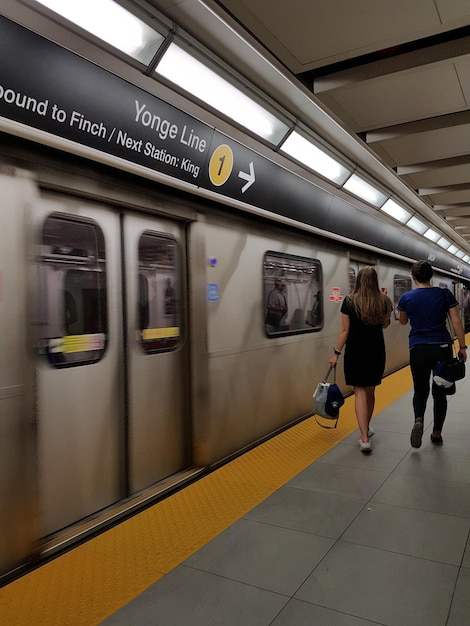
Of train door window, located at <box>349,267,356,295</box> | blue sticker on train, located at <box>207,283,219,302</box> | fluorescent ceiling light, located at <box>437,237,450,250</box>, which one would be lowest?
blue sticker on train, located at <box>207,283,219,302</box>

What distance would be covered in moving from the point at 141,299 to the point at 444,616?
2.35 meters

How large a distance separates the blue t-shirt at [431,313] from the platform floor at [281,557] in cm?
97

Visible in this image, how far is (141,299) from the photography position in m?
3.19

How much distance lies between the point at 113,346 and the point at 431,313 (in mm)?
2476

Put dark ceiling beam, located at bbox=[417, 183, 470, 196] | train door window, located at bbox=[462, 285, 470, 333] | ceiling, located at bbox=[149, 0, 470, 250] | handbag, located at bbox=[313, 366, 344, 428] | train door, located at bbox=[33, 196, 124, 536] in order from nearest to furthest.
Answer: train door, located at bbox=[33, 196, 124, 536]
ceiling, located at bbox=[149, 0, 470, 250]
handbag, located at bbox=[313, 366, 344, 428]
dark ceiling beam, located at bbox=[417, 183, 470, 196]
train door window, located at bbox=[462, 285, 470, 333]

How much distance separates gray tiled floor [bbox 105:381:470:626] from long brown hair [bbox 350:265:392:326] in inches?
46.3

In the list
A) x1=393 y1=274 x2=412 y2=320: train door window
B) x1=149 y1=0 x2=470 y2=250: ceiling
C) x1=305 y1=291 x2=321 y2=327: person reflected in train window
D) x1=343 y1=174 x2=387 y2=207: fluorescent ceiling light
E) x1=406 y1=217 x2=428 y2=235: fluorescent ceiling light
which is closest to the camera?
x1=149 y1=0 x2=470 y2=250: ceiling

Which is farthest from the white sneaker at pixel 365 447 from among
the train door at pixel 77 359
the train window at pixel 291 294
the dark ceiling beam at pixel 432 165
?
the dark ceiling beam at pixel 432 165

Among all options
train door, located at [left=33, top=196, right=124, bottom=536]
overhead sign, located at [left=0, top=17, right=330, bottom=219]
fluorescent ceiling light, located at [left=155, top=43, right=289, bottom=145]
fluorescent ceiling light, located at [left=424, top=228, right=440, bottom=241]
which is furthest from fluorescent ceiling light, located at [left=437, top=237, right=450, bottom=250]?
train door, located at [left=33, top=196, right=124, bottom=536]

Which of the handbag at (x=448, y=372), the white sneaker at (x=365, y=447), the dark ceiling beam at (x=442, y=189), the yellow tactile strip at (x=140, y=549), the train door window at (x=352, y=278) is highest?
the dark ceiling beam at (x=442, y=189)

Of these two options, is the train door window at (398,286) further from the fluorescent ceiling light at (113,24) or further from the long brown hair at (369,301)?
the fluorescent ceiling light at (113,24)

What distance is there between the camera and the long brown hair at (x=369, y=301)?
3.89 meters

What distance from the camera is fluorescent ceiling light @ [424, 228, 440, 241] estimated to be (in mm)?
10038

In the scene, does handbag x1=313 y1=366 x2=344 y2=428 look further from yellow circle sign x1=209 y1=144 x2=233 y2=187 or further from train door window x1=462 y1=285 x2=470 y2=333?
train door window x1=462 y1=285 x2=470 y2=333
